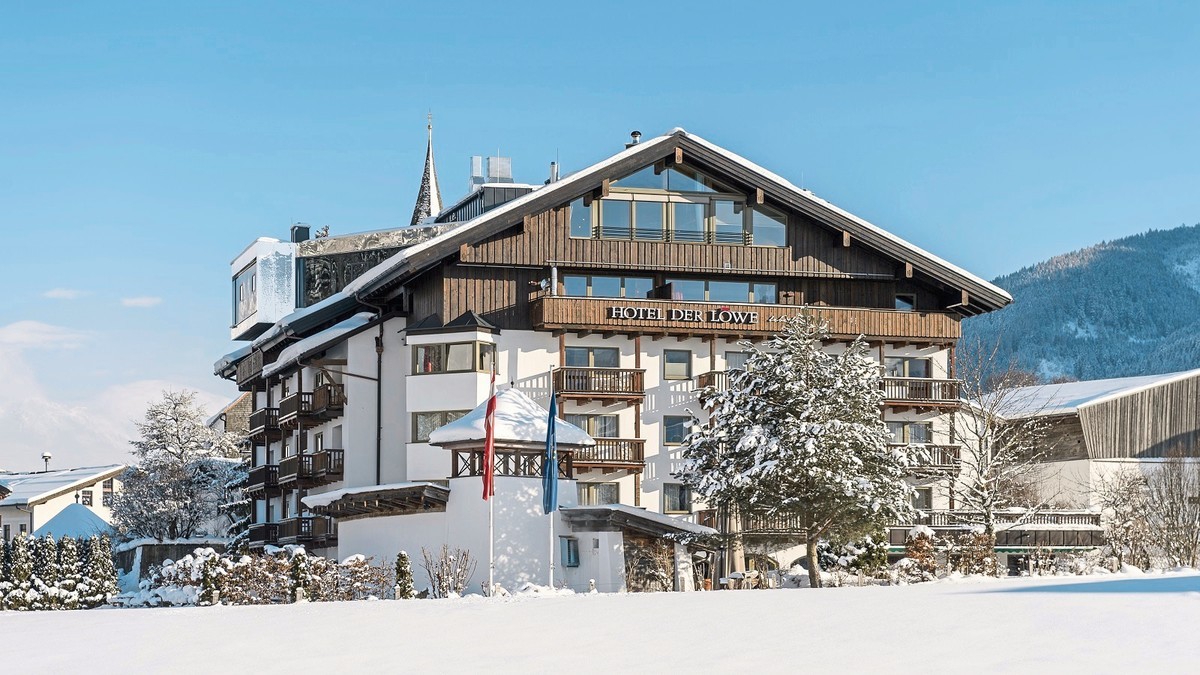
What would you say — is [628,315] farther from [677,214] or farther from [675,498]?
[675,498]

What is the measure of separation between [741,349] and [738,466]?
11.0m

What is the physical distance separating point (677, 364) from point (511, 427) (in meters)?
10.4

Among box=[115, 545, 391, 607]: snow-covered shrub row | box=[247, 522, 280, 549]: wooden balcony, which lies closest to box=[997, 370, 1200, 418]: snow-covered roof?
box=[247, 522, 280, 549]: wooden balcony

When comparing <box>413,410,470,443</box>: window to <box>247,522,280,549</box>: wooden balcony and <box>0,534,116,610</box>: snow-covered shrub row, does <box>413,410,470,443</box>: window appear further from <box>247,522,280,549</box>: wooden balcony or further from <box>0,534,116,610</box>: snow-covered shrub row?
<box>247,522,280,549</box>: wooden balcony

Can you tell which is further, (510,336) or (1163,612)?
(510,336)

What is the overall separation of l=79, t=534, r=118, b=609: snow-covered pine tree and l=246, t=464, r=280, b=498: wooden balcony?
875 centimetres

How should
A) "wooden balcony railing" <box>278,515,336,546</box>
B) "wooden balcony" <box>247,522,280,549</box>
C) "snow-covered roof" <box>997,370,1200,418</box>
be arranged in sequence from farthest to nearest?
"snow-covered roof" <box>997,370,1200,418</box> → "wooden balcony" <box>247,522,280,549</box> → "wooden balcony railing" <box>278,515,336,546</box>

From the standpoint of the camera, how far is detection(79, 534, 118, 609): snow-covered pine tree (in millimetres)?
50094

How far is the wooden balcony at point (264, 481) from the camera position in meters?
61.3

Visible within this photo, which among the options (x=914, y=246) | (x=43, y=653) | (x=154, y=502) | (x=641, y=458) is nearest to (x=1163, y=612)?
(x=43, y=653)

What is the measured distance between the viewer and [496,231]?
4891cm

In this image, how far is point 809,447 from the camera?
39.1m

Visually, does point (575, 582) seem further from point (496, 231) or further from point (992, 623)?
point (992, 623)

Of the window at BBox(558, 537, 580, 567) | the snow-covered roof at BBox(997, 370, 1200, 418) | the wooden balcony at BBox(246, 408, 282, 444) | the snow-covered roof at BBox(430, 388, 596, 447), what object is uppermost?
the snow-covered roof at BBox(997, 370, 1200, 418)
